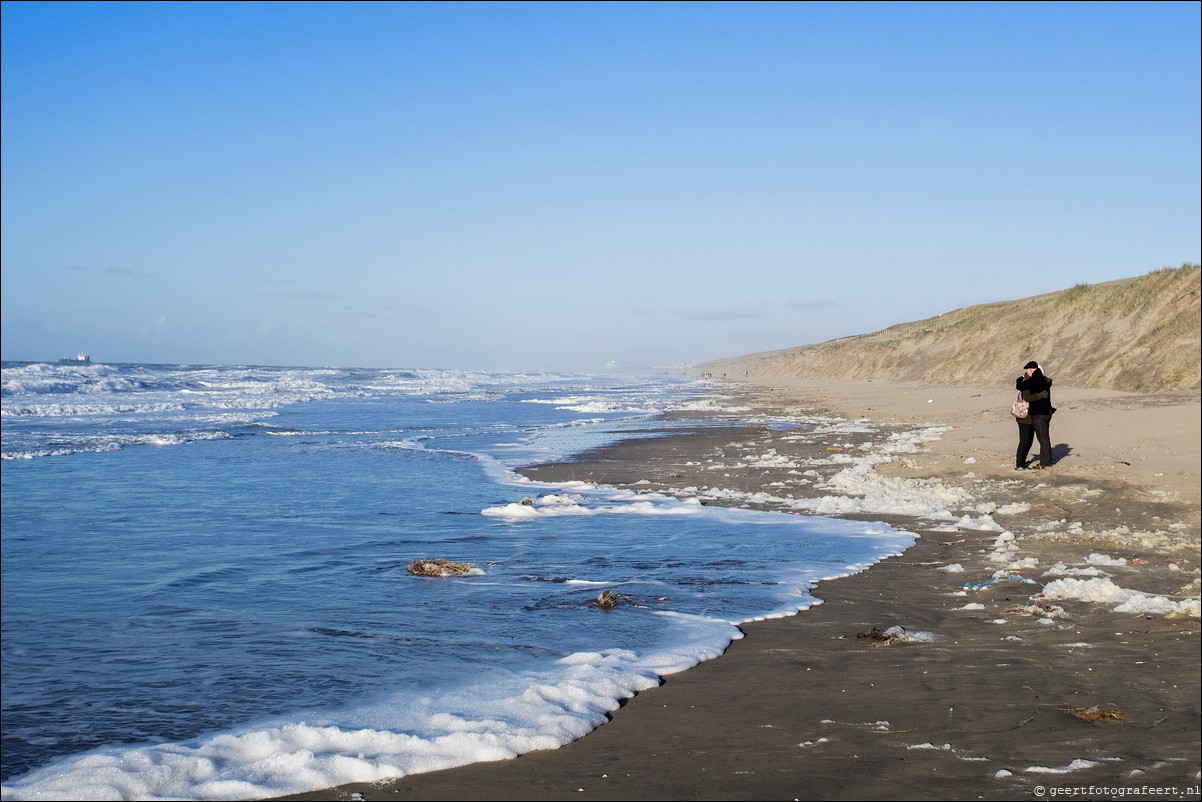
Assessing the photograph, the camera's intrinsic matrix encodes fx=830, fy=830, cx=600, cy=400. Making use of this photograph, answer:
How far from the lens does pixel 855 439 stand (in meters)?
18.5

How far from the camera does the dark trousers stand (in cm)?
1149

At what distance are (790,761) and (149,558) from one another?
7.18 meters

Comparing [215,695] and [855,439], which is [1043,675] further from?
[855,439]

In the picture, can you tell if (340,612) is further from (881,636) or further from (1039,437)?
(1039,437)

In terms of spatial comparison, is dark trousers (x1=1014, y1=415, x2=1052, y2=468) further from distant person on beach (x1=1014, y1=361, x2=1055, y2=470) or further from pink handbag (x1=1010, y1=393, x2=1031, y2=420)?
pink handbag (x1=1010, y1=393, x2=1031, y2=420)

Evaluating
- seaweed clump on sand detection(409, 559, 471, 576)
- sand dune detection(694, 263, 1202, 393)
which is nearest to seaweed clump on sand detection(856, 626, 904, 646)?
seaweed clump on sand detection(409, 559, 471, 576)

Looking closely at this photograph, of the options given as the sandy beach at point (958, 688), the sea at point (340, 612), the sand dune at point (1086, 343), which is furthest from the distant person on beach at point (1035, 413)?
the sea at point (340, 612)

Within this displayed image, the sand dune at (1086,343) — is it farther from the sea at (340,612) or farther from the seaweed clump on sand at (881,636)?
the seaweed clump on sand at (881,636)

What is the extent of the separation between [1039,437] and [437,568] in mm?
8622

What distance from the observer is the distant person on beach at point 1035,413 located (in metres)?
11.2

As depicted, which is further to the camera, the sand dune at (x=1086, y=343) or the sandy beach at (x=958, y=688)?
the sand dune at (x=1086, y=343)

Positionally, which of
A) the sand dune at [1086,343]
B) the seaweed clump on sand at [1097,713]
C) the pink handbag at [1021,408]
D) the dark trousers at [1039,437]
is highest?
the sand dune at [1086,343]

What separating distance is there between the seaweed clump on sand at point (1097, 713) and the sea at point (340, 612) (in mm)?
2115

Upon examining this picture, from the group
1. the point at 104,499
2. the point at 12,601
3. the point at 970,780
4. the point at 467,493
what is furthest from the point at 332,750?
→ the point at 104,499
